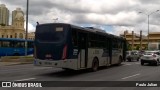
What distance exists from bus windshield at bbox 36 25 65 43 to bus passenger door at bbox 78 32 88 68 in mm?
1650

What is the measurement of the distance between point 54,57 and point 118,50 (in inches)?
478

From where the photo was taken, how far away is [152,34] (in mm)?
142500

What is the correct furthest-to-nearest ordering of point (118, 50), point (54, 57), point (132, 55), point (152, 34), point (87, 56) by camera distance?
point (152, 34) → point (132, 55) → point (118, 50) → point (87, 56) → point (54, 57)

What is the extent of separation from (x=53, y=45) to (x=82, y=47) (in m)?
2.37

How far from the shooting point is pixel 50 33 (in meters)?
19.8

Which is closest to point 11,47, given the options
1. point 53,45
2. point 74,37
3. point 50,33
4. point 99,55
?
point 99,55

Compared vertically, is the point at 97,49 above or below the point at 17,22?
below

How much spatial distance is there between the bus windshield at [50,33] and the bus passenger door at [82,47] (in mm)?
1650

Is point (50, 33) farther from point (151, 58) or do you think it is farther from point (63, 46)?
point (151, 58)

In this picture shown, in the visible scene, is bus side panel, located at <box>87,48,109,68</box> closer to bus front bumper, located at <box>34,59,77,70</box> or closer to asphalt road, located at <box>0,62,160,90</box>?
asphalt road, located at <box>0,62,160,90</box>

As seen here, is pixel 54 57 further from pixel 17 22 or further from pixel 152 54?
pixel 17 22

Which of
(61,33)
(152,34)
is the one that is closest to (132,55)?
(61,33)

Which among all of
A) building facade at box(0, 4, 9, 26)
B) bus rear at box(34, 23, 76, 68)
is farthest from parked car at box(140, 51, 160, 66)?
building facade at box(0, 4, 9, 26)

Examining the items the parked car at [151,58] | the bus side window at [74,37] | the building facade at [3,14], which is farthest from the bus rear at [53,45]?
the building facade at [3,14]
